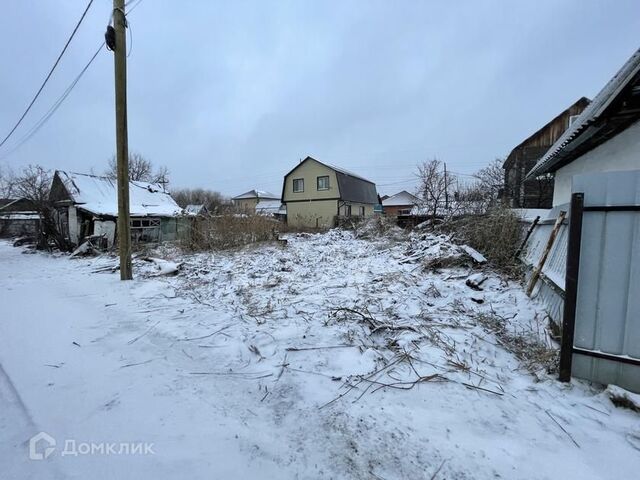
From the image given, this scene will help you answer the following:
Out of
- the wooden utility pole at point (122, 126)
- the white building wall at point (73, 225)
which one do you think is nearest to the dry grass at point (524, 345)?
the wooden utility pole at point (122, 126)

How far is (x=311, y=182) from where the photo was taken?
90.7 ft

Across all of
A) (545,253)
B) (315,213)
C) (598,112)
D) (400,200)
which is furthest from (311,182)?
(400,200)

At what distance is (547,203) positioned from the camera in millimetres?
16172

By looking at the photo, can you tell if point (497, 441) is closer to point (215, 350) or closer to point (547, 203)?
point (215, 350)

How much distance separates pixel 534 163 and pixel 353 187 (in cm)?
1472

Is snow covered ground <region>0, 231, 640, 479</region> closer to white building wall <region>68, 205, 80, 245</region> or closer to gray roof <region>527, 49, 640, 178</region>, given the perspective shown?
gray roof <region>527, 49, 640, 178</region>

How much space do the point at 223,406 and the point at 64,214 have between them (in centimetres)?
2043

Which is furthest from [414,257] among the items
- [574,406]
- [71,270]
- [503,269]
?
[71,270]

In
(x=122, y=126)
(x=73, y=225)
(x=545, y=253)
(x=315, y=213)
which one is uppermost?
(x=122, y=126)

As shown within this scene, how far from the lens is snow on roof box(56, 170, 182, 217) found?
16.3 m

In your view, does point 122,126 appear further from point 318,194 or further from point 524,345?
point 318,194

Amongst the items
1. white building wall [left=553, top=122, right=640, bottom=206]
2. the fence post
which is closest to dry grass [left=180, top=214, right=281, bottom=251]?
white building wall [left=553, top=122, right=640, bottom=206]

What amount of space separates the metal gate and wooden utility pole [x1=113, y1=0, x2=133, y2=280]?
782 centimetres

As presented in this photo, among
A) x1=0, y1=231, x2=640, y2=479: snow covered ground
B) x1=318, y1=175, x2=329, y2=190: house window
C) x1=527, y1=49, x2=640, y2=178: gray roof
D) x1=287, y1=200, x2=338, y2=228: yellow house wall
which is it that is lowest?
x1=0, y1=231, x2=640, y2=479: snow covered ground
